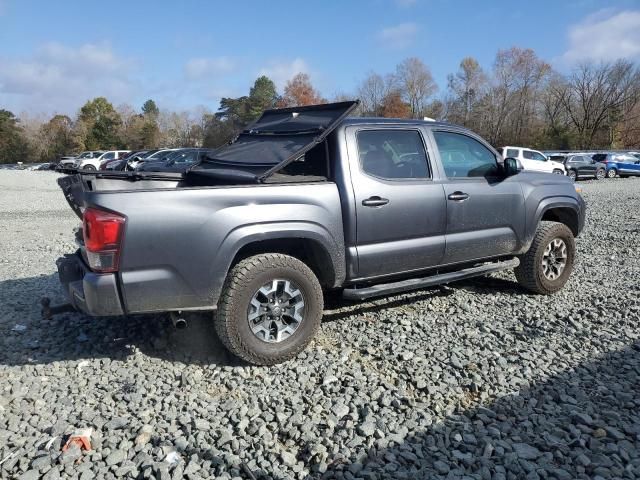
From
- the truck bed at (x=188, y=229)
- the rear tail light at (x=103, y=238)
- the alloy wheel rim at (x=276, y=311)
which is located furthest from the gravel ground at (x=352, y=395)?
the rear tail light at (x=103, y=238)

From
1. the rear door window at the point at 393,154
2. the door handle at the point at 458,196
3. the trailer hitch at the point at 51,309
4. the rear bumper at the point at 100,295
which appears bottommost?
the trailer hitch at the point at 51,309

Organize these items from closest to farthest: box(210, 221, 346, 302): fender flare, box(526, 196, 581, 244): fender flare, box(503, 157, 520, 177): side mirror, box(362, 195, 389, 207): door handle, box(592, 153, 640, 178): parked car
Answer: box(210, 221, 346, 302): fender flare, box(362, 195, 389, 207): door handle, box(503, 157, 520, 177): side mirror, box(526, 196, 581, 244): fender flare, box(592, 153, 640, 178): parked car

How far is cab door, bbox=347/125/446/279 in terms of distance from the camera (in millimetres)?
4277

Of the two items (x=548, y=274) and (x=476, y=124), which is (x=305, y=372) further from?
(x=476, y=124)

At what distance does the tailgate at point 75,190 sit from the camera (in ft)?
12.3

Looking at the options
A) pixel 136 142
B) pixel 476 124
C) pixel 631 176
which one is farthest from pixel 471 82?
pixel 136 142

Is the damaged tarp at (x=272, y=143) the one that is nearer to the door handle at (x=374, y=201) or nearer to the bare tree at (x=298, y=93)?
the door handle at (x=374, y=201)

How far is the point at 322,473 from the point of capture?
274 cm

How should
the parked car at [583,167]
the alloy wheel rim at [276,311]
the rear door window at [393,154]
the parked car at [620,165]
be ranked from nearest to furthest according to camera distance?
the alloy wheel rim at [276,311] → the rear door window at [393,154] → the parked car at [583,167] → the parked car at [620,165]

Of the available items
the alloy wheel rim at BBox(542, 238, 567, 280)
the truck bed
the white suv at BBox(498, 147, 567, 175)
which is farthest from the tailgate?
the white suv at BBox(498, 147, 567, 175)

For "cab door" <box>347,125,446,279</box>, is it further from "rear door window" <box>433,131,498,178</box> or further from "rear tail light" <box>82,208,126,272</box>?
"rear tail light" <box>82,208,126,272</box>

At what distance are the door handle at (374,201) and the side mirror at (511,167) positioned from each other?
1.65m

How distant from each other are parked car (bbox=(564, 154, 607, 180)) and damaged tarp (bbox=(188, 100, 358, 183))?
28.1 meters

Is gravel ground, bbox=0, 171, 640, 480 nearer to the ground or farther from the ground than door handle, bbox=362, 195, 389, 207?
nearer to the ground
